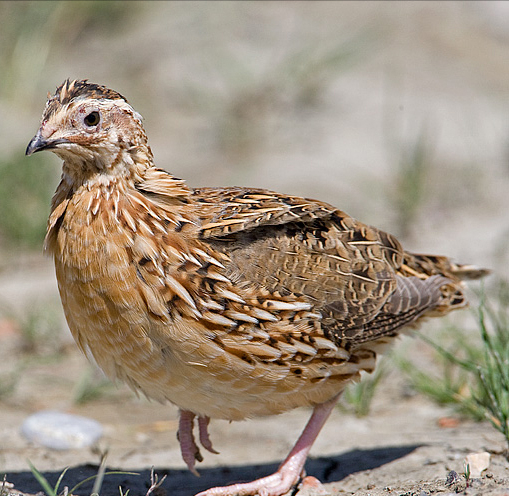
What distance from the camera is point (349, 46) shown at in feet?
39.4

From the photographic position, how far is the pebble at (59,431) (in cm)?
545

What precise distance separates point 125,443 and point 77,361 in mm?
1596

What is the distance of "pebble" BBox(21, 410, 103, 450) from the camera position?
5.45 metres

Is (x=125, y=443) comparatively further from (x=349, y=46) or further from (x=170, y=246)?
(x=349, y=46)

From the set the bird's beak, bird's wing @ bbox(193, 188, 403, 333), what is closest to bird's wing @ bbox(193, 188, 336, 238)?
bird's wing @ bbox(193, 188, 403, 333)

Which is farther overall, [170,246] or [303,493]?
[303,493]

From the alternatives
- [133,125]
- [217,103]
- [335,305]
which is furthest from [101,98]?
[217,103]

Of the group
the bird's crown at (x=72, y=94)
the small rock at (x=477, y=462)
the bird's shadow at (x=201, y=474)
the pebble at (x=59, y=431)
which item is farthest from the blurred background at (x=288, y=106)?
the small rock at (x=477, y=462)

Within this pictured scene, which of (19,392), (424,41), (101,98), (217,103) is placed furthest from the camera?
(424,41)

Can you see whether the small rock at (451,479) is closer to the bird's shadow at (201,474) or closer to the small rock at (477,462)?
the small rock at (477,462)

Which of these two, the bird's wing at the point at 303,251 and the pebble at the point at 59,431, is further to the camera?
the pebble at the point at 59,431

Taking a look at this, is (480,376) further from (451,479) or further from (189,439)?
(189,439)

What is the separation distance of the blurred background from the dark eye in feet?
10.6

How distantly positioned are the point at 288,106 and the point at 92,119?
7.60m
